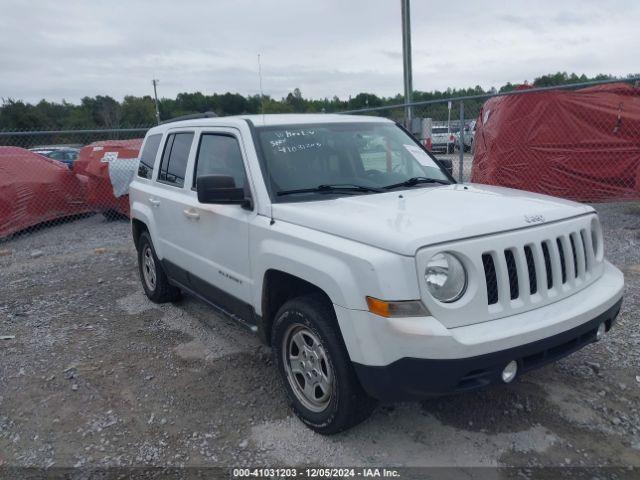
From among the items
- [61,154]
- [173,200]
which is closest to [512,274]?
[173,200]

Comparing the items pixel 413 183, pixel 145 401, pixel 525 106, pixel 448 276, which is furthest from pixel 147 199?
pixel 525 106

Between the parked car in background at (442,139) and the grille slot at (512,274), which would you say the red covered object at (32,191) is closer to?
the parked car in background at (442,139)

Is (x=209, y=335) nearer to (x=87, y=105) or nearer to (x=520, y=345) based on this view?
(x=520, y=345)

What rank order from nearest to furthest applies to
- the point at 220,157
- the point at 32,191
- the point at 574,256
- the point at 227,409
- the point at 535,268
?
the point at 535,268, the point at 574,256, the point at 227,409, the point at 220,157, the point at 32,191

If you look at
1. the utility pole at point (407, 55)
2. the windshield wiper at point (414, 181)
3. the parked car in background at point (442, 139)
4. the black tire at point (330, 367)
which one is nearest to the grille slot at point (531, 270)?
the black tire at point (330, 367)

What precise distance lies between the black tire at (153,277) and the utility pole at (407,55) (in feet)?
15.6

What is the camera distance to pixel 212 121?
174 inches

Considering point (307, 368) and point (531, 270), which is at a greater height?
point (531, 270)

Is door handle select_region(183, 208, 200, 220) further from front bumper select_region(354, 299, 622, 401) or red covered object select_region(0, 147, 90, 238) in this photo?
red covered object select_region(0, 147, 90, 238)

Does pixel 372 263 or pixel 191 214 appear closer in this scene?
pixel 372 263

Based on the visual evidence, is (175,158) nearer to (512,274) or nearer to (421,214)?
(421,214)

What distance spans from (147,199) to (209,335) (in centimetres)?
148

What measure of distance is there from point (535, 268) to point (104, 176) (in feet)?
30.9

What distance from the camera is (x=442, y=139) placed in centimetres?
1341
